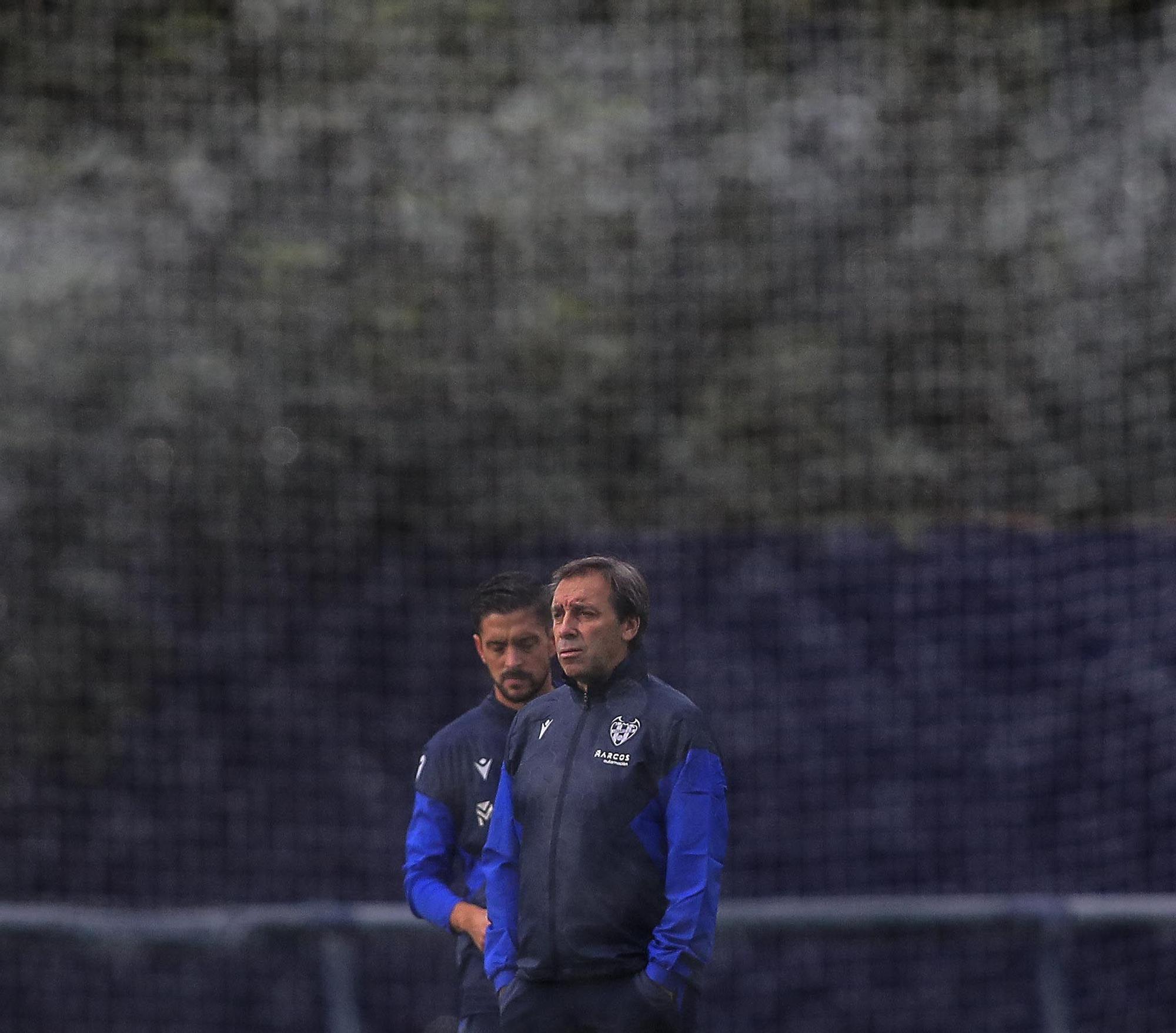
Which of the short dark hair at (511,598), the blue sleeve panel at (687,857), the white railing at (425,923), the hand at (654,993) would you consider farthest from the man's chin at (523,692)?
the white railing at (425,923)

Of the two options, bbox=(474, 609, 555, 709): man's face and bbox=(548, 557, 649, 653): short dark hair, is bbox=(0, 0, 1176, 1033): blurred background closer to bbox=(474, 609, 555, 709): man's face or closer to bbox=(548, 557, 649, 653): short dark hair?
bbox=(474, 609, 555, 709): man's face

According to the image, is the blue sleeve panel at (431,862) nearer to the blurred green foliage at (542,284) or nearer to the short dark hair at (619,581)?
the short dark hair at (619,581)

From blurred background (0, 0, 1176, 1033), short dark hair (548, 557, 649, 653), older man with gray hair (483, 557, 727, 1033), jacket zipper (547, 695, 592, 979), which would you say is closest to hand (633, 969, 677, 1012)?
older man with gray hair (483, 557, 727, 1033)

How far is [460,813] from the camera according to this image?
2771 mm

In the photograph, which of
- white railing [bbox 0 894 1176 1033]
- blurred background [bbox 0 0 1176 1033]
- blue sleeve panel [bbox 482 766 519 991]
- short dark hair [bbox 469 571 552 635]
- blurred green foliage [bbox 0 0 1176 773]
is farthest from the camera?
blurred green foliage [bbox 0 0 1176 773]

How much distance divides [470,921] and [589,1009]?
0.32 metres

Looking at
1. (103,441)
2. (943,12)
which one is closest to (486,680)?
(103,441)

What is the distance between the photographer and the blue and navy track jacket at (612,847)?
2.29m

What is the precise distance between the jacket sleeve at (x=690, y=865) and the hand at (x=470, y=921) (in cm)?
36

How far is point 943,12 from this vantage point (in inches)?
316

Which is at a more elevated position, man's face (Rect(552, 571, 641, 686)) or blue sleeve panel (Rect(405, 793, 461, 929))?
man's face (Rect(552, 571, 641, 686))

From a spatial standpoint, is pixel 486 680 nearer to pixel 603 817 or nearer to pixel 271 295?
pixel 271 295

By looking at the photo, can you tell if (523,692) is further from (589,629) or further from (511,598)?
(589,629)

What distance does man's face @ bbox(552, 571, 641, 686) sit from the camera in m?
2.30
